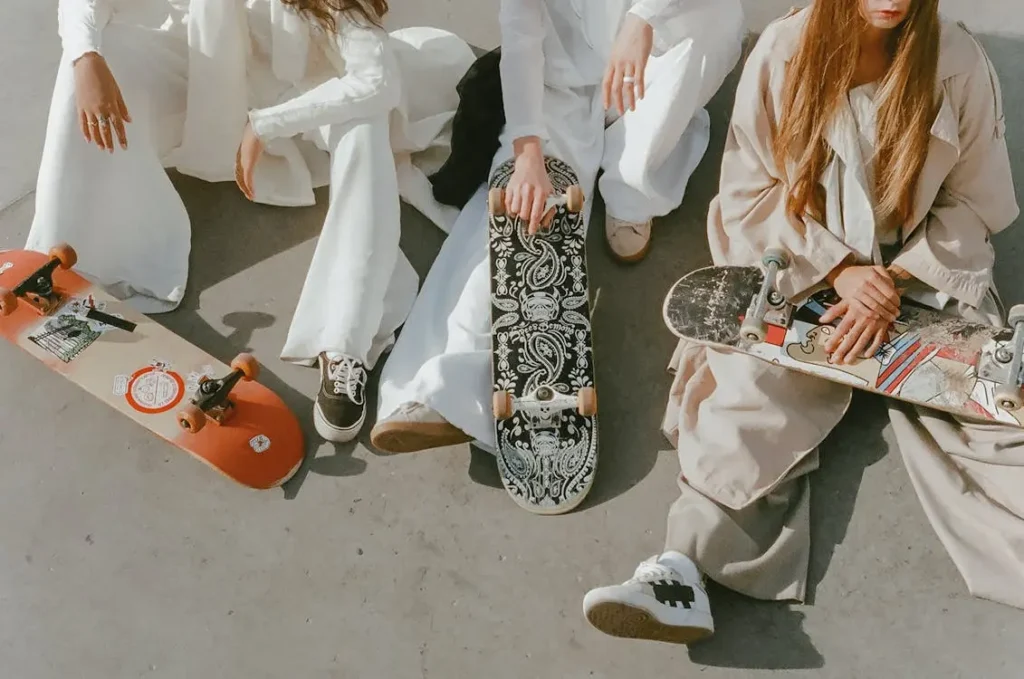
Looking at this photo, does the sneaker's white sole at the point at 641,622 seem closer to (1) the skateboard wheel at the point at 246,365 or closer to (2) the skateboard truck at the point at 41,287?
(1) the skateboard wheel at the point at 246,365

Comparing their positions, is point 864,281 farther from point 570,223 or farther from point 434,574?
point 434,574

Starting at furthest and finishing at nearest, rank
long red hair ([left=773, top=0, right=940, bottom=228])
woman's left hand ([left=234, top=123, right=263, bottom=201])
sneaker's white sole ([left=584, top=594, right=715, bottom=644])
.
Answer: woman's left hand ([left=234, top=123, right=263, bottom=201]) → sneaker's white sole ([left=584, top=594, right=715, bottom=644]) → long red hair ([left=773, top=0, right=940, bottom=228])

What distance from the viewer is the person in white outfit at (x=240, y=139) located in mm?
2189

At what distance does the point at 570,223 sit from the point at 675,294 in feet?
1.23

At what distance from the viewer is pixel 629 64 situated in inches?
78.8

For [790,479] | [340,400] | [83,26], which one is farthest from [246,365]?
[790,479]

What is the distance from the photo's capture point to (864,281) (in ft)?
6.31

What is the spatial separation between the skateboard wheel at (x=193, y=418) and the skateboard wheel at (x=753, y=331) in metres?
1.27

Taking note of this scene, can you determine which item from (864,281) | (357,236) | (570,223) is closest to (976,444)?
(864,281)

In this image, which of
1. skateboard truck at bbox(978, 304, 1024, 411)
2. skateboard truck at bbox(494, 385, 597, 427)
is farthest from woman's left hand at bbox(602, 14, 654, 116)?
skateboard truck at bbox(978, 304, 1024, 411)

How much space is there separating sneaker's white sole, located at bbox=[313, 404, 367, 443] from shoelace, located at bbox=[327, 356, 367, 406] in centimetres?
6

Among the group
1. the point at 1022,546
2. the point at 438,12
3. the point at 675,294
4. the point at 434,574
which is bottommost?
the point at 434,574

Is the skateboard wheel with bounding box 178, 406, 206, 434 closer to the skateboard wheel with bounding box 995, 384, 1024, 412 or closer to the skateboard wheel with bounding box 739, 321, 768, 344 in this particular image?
the skateboard wheel with bounding box 739, 321, 768, 344

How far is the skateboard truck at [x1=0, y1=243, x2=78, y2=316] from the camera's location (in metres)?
2.23
